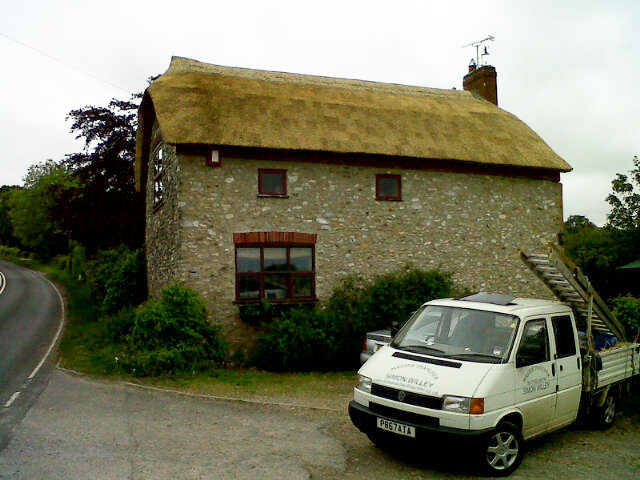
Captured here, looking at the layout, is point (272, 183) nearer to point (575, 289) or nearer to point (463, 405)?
point (575, 289)

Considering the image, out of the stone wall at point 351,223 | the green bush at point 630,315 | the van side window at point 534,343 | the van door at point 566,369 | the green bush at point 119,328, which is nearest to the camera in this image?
the van side window at point 534,343

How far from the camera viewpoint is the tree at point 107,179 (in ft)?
77.5

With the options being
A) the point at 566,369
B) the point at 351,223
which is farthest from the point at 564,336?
the point at 351,223

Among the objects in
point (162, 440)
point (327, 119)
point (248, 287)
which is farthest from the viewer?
point (327, 119)

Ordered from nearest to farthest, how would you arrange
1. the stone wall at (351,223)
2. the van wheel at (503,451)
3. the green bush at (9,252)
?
the van wheel at (503,451)
the stone wall at (351,223)
the green bush at (9,252)

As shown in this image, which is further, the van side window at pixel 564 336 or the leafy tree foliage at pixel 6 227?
the leafy tree foliage at pixel 6 227

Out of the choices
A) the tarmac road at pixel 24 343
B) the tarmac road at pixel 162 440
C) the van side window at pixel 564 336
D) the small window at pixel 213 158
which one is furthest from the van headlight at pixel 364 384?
the small window at pixel 213 158

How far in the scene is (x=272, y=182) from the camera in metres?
14.7

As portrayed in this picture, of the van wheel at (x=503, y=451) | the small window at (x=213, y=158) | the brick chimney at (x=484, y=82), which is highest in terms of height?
the brick chimney at (x=484, y=82)

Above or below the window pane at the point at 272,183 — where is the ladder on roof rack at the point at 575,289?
below

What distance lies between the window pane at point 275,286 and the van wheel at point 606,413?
26.3 ft

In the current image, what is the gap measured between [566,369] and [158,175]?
505 inches

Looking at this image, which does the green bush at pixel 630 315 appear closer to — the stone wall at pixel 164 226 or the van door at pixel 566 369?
the van door at pixel 566 369

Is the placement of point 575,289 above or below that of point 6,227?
below
